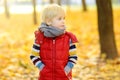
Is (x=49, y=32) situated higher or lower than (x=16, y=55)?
higher

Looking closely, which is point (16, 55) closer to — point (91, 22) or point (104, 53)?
point (104, 53)

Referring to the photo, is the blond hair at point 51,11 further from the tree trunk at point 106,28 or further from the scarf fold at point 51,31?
the tree trunk at point 106,28

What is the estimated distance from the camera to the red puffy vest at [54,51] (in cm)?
505

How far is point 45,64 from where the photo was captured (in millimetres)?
5086

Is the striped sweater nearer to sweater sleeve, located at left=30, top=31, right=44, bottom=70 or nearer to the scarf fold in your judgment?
sweater sleeve, located at left=30, top=31, right=44, bottom=70

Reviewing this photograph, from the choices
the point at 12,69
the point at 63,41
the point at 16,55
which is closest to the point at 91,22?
the point at 16,55

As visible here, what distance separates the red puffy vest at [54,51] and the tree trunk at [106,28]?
5445 mm

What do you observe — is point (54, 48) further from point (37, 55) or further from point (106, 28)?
point (106, 28)

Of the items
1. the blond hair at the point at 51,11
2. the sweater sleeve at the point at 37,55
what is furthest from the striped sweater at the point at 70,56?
the blond hair at the point at 51,11

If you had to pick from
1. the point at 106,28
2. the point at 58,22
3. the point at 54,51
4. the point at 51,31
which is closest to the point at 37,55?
the point at 54,51

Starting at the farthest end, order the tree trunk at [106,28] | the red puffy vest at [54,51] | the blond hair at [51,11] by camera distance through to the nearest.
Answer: the tree trunk at [106,28], the red puffy vest at [54,51], the blond hair at [51,11]

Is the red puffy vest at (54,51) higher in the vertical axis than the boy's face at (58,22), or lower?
lower

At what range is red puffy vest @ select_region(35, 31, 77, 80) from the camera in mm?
5047

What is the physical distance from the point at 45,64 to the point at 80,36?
10.8 metres
